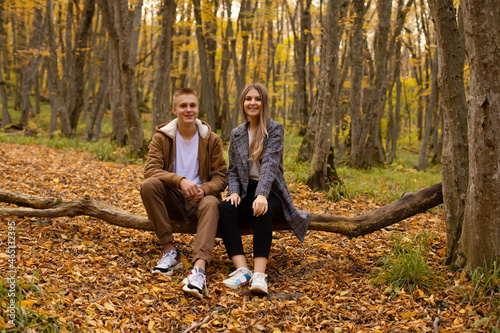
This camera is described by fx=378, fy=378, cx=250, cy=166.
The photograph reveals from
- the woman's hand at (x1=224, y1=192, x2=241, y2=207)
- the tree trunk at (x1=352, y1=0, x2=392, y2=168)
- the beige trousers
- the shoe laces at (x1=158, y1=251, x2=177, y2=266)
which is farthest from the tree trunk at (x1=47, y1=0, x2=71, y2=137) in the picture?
the woman's hand at (x1=224, y1=192, x2=241, y2=207)

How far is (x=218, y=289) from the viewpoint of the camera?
3129 mm

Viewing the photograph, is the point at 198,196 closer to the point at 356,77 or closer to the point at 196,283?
the point at 196,283

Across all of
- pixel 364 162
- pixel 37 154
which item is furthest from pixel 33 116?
pixel 364 162

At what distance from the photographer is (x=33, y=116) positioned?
21.6m

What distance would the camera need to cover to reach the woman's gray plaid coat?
137 inches

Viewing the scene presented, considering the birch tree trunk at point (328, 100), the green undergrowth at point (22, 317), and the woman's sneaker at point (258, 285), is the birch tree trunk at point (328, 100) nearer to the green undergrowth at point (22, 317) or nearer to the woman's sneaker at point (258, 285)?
the woman's sneaker at point (258, 285)

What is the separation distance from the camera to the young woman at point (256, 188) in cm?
330

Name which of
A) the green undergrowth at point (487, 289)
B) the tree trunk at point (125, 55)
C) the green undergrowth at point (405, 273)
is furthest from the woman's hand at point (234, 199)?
the tree trunk at point (125, 55)

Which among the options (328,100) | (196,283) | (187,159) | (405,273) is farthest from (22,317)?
(328,100)

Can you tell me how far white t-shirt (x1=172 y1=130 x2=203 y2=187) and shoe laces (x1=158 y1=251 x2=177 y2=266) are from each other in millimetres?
707

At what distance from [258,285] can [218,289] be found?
349 millimetres

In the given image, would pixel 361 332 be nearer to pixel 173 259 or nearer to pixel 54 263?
pixel 173 259

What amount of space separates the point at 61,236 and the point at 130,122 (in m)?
5.02

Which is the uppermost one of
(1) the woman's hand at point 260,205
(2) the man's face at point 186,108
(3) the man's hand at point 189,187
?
(2) the man's face at point 186,108
